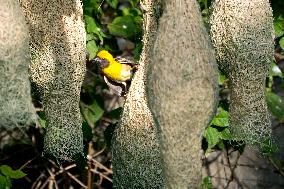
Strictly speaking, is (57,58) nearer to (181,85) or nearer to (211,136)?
(181,85)

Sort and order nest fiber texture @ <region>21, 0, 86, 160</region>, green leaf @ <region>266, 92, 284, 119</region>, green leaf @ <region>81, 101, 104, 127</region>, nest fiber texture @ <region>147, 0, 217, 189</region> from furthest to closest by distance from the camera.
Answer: green leaf @ <region>81, 101, 104, 127</region>
green leaf @ <region>266, 92, 284, 119</region>
nest fiber texture @ <region>21, 0, 86, 160</region>
nest fiber texture @ <region>147, 0, 217, 189</region>

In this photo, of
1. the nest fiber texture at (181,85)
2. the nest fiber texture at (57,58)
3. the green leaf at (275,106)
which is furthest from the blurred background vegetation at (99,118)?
the nest fiber texture at (181,85)

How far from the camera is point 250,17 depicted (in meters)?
1.29

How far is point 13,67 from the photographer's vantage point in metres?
1.21

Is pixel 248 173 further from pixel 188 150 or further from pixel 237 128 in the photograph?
pixel 188 150

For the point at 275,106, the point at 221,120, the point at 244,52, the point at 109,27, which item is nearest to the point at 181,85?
the point at 244,52

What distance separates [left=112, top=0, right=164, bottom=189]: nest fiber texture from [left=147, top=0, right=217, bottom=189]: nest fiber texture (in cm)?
9

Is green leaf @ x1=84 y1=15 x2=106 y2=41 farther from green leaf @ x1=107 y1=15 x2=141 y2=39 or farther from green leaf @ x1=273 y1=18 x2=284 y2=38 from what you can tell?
green leaf @ x1=273 y1=18 x2=284 y2=38

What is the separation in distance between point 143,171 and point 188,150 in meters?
0.25

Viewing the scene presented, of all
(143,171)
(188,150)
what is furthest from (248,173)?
(188,150)

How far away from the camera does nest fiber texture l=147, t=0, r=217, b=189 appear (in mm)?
1170

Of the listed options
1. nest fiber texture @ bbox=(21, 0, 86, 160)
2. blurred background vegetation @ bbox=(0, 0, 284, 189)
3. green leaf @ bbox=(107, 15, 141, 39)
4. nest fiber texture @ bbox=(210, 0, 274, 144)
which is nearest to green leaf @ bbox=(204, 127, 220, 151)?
blurred background vegetation @ bbox=(0, 0, 284, 189)

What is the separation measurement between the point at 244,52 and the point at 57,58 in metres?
0.39

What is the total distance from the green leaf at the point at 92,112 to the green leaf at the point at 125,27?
338mm
